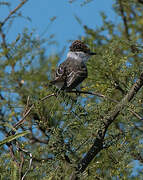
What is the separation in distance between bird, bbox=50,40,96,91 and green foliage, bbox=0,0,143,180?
0.30ft

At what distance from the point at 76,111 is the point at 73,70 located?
1.69 meters

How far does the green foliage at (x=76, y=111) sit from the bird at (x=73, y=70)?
0.09m

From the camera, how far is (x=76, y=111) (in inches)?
72.8

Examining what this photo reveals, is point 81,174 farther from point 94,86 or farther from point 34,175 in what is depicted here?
point 94,86

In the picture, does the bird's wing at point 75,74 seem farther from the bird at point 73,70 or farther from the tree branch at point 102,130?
the tree branch at point 102,130

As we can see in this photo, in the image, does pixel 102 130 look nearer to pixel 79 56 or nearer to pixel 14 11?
pixel 79 56

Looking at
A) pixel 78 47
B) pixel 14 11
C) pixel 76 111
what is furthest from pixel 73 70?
pixel 76 111

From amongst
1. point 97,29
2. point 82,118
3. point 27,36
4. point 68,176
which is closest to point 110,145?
point 82,118

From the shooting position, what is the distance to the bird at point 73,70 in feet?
9.78

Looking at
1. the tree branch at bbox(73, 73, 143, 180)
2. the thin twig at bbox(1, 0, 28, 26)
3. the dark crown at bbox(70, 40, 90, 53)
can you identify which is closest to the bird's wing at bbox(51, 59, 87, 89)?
the dark crown at bbox(70, 40, 90, 53)

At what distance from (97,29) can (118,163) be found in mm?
2044

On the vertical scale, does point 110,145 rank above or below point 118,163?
above

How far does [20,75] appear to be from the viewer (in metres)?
3.57

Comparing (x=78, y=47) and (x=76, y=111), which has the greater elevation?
(x=76, y=111)
